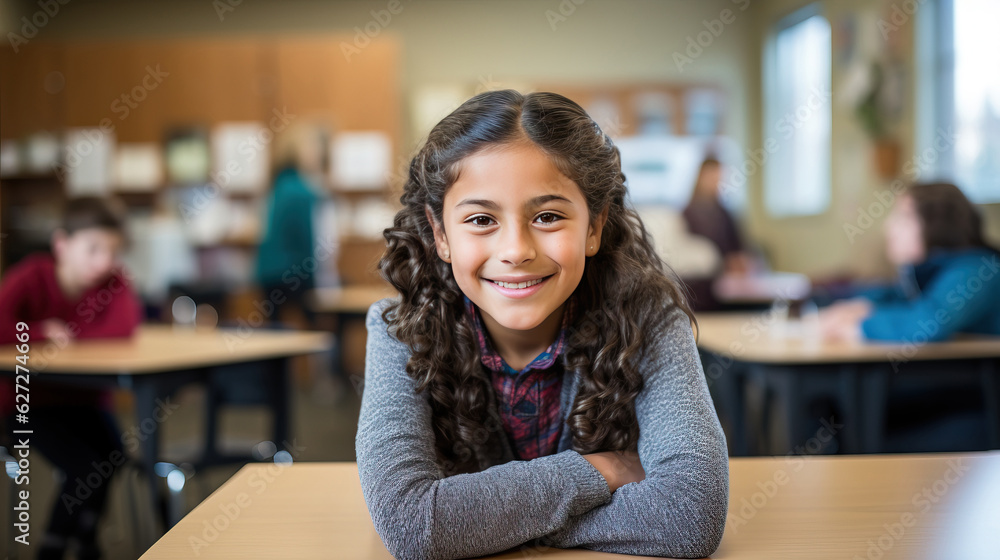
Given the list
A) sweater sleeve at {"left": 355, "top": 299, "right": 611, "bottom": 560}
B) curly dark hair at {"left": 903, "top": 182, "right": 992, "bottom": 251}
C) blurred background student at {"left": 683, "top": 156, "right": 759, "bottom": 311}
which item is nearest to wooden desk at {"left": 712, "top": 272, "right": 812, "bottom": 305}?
blurred background student at {"left": 683, "top": 156, "right": 759, "bottom": 311}

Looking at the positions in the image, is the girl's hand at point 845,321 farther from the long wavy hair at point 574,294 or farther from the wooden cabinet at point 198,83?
the wooden cabinet at point 198,83

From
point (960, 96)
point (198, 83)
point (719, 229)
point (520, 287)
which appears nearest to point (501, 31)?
point (198, 83)

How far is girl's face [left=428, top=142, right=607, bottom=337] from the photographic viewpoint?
984 mm

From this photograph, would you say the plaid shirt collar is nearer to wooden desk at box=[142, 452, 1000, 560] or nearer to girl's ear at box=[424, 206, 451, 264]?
girl's ear at box=[424, 206, 451, 264]

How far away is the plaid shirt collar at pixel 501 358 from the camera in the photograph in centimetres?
108

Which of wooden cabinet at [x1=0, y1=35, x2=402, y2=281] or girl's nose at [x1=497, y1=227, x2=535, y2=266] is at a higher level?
wooden cabinet at [x1=0, y1=35, x2=402, y2=281]

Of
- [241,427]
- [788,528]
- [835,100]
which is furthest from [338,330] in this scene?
[788,528]

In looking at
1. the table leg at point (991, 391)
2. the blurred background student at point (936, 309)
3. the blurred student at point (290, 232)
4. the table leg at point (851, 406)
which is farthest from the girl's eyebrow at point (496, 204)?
the blurred student at point (290, 232)

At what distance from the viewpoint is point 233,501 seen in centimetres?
99

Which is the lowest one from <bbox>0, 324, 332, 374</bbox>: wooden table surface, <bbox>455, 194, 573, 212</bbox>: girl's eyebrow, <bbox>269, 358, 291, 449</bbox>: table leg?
<bbox>269, 358, 291, 449</bbox>: table leg

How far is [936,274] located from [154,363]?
232 centimetres

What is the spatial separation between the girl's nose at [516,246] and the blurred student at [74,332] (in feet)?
6.09

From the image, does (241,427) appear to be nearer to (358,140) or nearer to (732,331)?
(358,140)

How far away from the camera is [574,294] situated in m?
1.13
